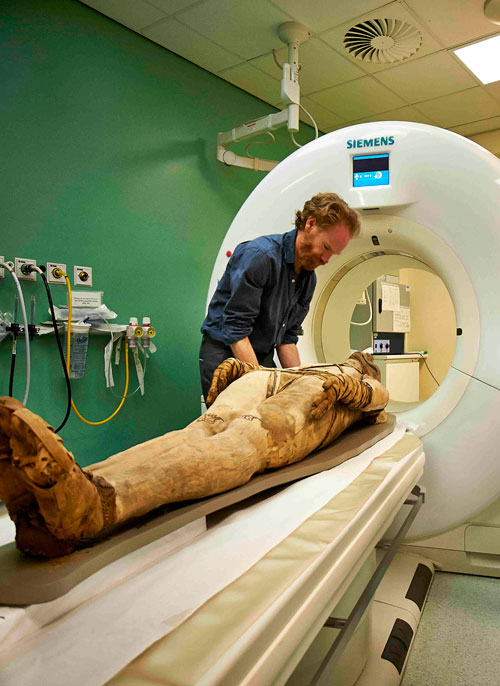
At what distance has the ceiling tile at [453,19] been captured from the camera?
240cm

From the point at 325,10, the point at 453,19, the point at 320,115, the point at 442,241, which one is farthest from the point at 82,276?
the point at 320,115

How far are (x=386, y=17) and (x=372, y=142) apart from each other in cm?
114

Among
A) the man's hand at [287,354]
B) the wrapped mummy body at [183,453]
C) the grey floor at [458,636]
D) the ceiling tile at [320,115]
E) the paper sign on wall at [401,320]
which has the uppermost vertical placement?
the ceiling tile at [320,115]

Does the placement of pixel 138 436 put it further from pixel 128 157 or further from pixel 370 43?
pixel 370 43

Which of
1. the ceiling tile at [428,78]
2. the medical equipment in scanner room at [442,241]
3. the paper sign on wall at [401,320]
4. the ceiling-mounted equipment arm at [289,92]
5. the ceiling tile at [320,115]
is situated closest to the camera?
the medical equipment in scanner room at [442,241]

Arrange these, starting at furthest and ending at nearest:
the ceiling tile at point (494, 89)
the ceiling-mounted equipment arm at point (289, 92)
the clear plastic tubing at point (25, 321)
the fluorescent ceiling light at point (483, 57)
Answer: the ceiling tile at point (494, 89)
the fluorescent ceiling light at point (483, 57)
the ceiling-mounted equipment arm at point (289, 92)
the clear plastic tubing at point (25, 321)

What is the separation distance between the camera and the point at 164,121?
9.11ft

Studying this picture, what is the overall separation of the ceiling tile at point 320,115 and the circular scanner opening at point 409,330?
127cm

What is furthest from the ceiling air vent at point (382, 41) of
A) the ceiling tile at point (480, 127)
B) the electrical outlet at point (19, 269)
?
the electrical outlet at point (19, 269)

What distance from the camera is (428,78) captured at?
315cm

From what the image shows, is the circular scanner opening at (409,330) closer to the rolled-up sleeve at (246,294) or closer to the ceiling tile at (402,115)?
the ceiling tile at (402,115)

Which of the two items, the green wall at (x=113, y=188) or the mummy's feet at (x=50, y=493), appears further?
the green wall at (x=113, y=188)

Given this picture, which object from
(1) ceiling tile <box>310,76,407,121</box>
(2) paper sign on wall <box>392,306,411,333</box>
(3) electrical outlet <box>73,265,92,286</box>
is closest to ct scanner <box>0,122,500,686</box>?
(3) electrical outlet <box>73,265,92,286</box>

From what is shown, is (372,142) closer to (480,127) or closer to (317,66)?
(317,66)
